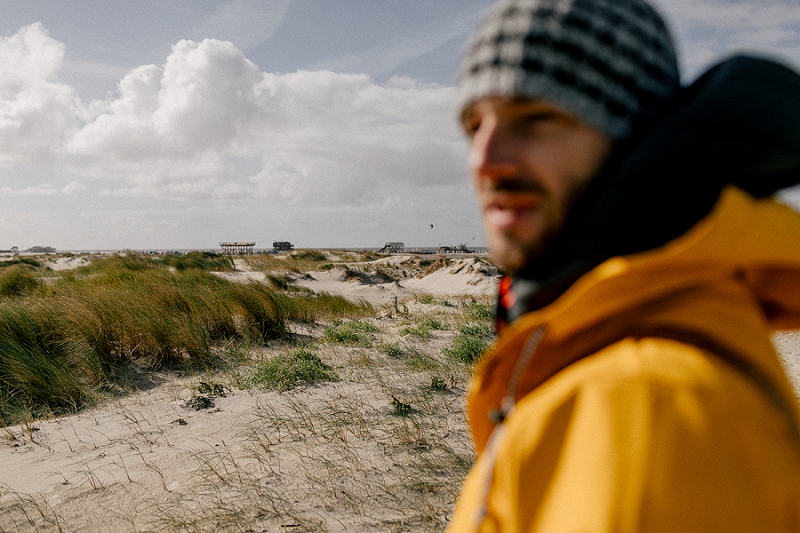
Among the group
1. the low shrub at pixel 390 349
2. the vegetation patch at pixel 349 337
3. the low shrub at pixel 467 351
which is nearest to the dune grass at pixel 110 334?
the vegetation patch at pixel 349 337

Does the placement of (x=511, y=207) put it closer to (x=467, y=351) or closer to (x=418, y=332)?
(x=467, y=351)

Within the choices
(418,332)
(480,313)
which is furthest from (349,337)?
(480,313)

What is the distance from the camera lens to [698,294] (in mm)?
672

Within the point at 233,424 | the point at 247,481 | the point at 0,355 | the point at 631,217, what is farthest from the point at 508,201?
the point at 0,355

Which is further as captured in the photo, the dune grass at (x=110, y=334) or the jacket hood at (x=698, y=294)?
the dune grass at (x=110, y=334)

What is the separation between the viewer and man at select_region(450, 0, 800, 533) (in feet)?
1.80

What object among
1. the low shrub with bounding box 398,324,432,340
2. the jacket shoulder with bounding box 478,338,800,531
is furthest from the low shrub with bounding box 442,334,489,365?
the jacket shoulder with bounding box 478,338,800,531

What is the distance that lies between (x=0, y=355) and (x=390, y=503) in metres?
4.87

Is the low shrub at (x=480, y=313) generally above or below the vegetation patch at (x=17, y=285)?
A: below

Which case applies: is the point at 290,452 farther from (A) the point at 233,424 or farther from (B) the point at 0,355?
(B) the point at 0,355

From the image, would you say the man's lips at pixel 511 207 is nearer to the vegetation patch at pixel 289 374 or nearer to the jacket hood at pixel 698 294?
the jacket hood at pixel 698 294

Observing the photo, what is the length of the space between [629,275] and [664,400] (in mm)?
175

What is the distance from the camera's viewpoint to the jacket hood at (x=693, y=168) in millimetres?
706

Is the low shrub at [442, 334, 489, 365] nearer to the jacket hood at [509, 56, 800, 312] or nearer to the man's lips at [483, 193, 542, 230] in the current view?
the man's lips at [483, 193, 542, 230]
